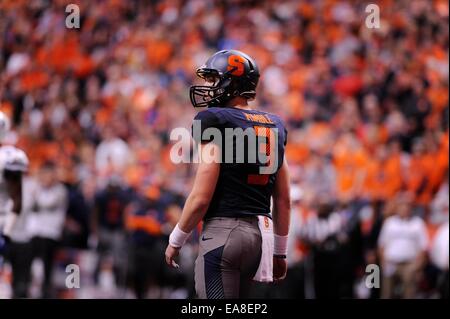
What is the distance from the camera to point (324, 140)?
14906 mm

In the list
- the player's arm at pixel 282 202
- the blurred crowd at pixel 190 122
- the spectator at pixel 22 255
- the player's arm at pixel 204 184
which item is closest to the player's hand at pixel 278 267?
the player's arm at pixel 282 202

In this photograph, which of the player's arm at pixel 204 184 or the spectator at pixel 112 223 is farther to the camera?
the spectator at pixel 112 223

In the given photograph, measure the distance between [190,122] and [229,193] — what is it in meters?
9.68

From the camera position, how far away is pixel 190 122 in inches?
605

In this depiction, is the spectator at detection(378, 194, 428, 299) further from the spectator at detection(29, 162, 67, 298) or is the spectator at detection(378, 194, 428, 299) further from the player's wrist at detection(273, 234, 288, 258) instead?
the player's wrist at detection(273, 234, 288, 258)

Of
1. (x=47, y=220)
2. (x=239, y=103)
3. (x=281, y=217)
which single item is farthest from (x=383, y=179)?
(x=239, y=103)

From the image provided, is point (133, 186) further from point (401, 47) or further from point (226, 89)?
point (226, 89)

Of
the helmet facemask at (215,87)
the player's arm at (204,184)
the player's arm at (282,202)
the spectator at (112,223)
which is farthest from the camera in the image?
the spectator at (112,223)

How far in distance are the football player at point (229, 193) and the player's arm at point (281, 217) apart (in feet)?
0.08

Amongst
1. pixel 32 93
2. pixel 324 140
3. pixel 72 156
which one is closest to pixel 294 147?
pixel 324 140

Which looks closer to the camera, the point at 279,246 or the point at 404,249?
the point at 279,246

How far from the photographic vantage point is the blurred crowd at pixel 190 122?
1278cm

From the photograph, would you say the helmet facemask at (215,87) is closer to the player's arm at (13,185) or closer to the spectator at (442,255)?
the player's arm at (13,185)

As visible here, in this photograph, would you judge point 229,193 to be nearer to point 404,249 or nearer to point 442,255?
point 442,255
